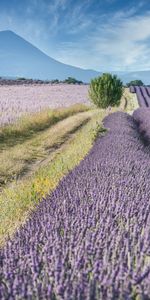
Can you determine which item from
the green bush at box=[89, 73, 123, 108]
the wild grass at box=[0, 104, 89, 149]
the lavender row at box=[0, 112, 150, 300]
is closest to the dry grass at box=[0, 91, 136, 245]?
the wild grass at box=[0, 104, 89, 149]

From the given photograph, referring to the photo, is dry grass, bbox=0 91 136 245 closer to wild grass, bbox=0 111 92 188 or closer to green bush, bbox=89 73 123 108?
wild grass, bbox=0 111 92 188

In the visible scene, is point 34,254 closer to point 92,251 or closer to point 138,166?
point 92,251

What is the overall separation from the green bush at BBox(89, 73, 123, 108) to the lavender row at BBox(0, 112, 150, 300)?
75.2ft

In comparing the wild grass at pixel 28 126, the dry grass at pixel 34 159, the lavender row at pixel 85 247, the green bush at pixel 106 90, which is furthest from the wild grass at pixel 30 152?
the green bush at pixel 106 90

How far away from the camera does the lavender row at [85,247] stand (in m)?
2.06

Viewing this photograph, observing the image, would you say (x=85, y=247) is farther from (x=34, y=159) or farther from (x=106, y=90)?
(x=106, y=90)

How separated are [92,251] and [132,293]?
525 millimetres

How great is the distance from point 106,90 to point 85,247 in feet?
83.3

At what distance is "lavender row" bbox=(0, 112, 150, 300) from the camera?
2064mm

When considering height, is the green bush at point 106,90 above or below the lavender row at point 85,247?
above

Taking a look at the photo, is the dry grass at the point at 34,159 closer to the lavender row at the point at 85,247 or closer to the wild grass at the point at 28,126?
the wild grass at the point at 28,126

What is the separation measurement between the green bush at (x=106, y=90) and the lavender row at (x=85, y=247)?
75.2ft

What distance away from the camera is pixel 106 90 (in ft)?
90.4

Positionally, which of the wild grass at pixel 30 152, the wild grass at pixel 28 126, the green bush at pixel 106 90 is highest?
the green bush at pixel 106 90
